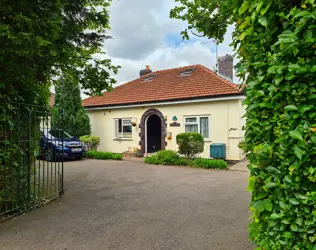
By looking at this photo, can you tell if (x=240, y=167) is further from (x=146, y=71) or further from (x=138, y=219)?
(x=146, y=71)

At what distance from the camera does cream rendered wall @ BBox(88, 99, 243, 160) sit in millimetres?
11719

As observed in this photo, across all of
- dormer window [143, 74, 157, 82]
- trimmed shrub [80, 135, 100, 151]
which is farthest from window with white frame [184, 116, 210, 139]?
trimmed shrub [80, 135, 100, 151]

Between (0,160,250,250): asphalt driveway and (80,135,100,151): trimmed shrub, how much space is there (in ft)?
26.0

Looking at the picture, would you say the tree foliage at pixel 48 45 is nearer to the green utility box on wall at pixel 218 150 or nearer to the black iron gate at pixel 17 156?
the black iron gate at pixel 17 156

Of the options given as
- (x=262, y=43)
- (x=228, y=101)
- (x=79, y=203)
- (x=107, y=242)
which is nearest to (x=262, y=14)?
(x=262, y=43)

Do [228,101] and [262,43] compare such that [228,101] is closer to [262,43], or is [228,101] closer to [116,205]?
[116,205]

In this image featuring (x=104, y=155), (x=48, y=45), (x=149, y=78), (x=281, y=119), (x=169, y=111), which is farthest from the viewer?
(x=149, y=78)

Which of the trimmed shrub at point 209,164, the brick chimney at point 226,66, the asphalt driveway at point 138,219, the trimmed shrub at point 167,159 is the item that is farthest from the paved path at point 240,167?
→ the brick chimney at point 226,66

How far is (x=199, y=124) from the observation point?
12.7m

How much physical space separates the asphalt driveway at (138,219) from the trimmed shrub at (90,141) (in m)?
7.91

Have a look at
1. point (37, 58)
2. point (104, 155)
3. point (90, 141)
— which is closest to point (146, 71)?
point (90, 141)

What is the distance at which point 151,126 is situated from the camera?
51.3 ft

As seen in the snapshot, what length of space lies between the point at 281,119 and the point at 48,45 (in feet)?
11.8

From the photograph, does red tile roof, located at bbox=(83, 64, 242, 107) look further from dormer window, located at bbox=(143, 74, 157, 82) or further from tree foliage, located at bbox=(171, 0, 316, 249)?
tree foliage, located at bbox=(171, 0, 316, 249)
